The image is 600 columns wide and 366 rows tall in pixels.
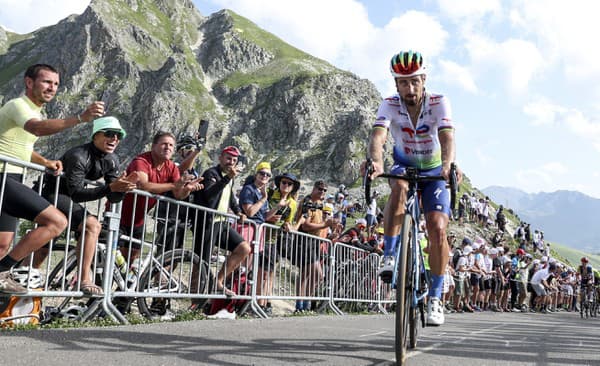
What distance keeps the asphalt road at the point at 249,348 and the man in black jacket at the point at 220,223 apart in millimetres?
1180

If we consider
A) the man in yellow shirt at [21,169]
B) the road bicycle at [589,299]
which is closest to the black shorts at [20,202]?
the man in yellow shirt at [21,169]

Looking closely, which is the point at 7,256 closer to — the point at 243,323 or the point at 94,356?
the point at 94,356

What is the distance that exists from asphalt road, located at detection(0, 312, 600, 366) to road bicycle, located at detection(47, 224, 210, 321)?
0.70m

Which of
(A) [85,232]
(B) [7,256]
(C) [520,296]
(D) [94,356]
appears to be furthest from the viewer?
(C) [520,296]

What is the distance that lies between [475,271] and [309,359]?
47.6 ft

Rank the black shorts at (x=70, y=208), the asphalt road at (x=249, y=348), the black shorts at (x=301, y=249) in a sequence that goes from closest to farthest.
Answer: the asphalt road at (x=249, y=348) → the black shorts at (x=70, y=208) → the black shorts at (x=301, y=249)

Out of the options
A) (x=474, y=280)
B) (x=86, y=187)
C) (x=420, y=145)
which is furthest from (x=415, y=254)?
(x=474, y=280)

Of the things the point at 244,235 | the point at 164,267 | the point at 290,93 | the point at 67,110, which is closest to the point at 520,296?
the point at 244,235

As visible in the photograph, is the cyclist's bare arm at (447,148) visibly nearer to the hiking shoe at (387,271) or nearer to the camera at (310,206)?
the hiking shoe at (387,271)

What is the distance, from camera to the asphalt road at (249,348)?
3.64 meters

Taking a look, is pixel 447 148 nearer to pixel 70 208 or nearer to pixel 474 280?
pixel 70 208

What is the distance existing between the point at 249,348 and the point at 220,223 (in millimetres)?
3199

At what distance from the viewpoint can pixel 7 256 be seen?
4.64 m

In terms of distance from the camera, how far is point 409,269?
13.7 ft
